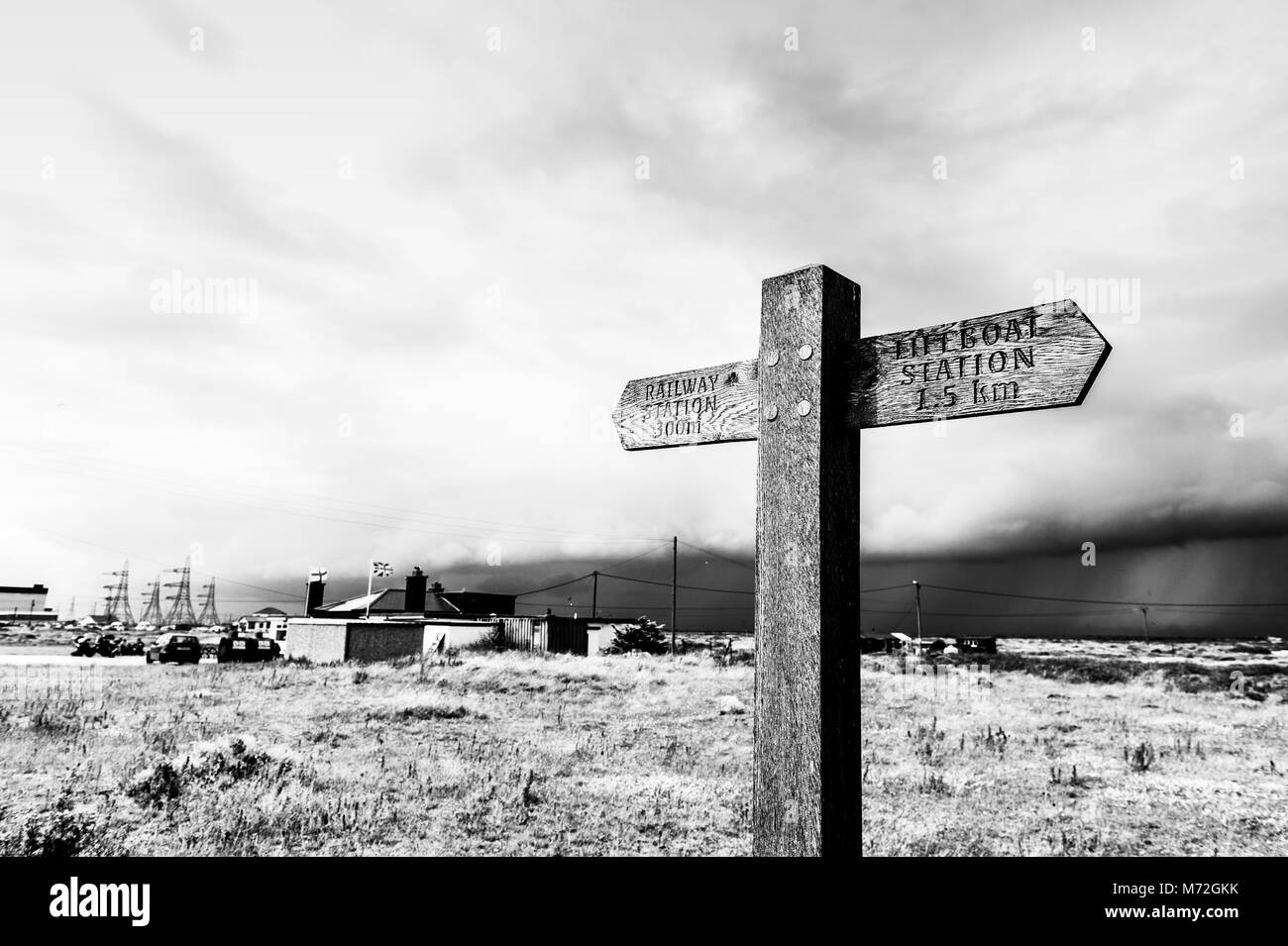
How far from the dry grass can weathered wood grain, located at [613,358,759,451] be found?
188 inches

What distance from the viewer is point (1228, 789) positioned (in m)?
9.36

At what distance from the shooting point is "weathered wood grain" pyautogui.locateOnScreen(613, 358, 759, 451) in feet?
9.80

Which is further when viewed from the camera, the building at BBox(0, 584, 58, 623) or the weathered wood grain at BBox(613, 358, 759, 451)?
the building at BBox(0, 584, 58, 623)

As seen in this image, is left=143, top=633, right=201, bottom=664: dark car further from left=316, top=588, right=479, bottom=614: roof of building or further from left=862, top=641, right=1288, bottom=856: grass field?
left=862, top=641, right=1288, bottom=856: grass field

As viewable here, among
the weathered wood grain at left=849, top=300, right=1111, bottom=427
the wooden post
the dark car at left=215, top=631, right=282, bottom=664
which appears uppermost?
the weathered wood grain at left=849, top=300, right=1111, bottom=427

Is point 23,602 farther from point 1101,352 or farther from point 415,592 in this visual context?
point 1101,352

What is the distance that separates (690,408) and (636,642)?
41.0m

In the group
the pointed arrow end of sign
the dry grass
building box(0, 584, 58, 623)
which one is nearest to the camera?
the pointed arrow end of sign

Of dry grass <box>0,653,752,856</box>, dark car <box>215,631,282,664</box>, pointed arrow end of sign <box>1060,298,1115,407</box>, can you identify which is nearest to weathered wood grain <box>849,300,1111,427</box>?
pointed arrow end of sign <box>1060,298,1115,407</box>

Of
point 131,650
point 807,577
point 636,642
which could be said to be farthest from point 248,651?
point 807,577

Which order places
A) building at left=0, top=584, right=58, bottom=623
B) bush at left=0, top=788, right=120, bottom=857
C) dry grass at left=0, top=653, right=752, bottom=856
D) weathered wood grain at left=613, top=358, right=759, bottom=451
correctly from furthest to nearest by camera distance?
building at left=0, top=584, right=58, bottom=623, dry grass at left=0, top=653, right=752, bottom=856, bush at left=0, top=788, right=120, bottom=857, weathered wood grain at left=613, top=358, right=759, bottom=451

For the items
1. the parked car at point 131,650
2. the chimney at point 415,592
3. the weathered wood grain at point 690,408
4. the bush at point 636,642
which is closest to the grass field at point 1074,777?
the weathered wood grain at point 690,408
